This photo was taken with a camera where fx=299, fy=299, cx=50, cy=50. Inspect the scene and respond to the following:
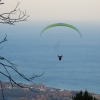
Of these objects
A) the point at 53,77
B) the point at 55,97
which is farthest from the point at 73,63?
the point at 55,97

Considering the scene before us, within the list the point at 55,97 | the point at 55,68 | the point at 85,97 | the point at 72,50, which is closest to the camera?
the point at 85,97

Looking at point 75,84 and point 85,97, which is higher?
point 85,97

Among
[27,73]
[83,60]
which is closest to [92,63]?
[83,60]

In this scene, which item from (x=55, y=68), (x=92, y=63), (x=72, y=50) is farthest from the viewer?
(x=72, y=50)

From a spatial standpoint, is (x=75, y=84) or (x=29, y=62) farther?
(x=29, y=62)

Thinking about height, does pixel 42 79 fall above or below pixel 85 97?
below

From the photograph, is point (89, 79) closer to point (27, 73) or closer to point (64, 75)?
point (64, 75)

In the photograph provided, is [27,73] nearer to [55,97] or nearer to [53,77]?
[53,77]

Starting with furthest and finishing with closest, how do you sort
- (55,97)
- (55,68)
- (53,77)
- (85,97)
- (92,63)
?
1. (92,63)
2. (55,68)
3. (53,77)
4. (55,97)
5. (85,97)

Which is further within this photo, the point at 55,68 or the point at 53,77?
the point at 55,68
